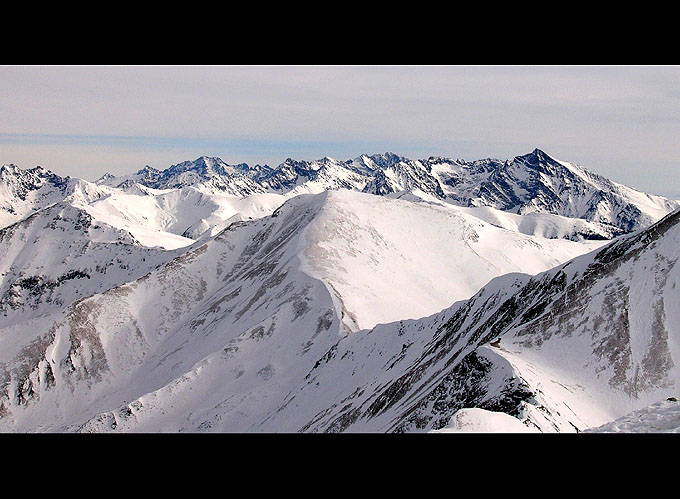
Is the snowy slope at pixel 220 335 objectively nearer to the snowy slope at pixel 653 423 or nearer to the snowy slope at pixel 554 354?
the snowy slope at pixel 554 354

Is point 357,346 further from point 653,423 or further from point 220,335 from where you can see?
point 653,423

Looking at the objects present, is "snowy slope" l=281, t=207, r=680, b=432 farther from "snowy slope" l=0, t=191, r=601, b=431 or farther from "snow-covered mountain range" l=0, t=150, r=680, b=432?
"snowy slope" l=0, t=191, r=601, b=431

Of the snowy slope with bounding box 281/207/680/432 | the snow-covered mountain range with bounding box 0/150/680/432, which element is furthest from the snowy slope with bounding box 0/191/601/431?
the snowy slope with bounding box 281/207/680/432

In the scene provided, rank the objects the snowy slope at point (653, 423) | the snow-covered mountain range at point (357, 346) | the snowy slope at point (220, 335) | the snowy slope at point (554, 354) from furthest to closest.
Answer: the snowy slope at point (220, 335) → the snow-covered mountain range at point (357, 346) → the snowy slope at point (554, 354) → the snowy slope at point (653, 423)

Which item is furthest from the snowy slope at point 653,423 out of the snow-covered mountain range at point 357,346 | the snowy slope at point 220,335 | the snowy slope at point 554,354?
the snowy slope at point 220,335

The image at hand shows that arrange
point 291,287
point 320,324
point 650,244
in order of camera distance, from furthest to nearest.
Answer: point 291,287 < point 320,324 < point 650,244

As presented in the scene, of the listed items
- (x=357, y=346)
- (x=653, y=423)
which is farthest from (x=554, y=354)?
(x=357, y=346)
